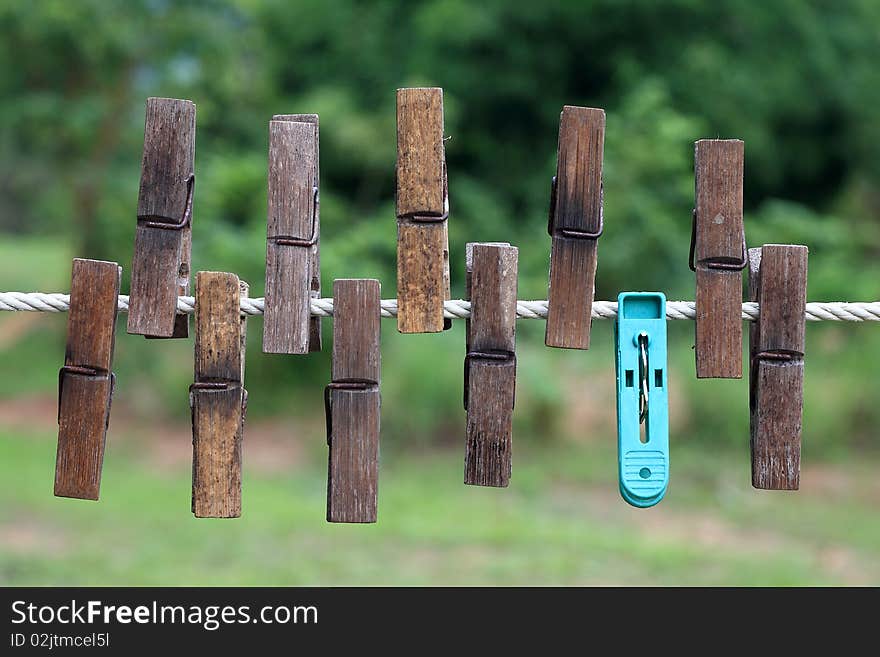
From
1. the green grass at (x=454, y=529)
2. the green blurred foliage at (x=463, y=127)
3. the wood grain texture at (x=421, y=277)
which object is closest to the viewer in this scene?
the wood grain texture at (x=421, y=277)

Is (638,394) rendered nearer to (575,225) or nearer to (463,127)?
(575,225)

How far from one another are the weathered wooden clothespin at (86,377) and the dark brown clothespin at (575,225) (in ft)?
2.32

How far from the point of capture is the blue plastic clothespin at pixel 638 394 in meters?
1.54

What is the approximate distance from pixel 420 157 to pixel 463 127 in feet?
26.4

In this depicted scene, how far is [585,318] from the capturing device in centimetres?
154

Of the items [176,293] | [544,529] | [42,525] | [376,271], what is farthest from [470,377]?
[376,271]

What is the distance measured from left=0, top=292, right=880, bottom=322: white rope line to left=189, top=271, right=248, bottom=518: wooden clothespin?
36 mm

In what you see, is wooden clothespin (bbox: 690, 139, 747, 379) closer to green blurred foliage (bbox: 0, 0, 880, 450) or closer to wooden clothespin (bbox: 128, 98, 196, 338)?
wooden clothespin (bbox: 128, 98, 196, 338)

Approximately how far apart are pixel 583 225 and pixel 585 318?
0.15 m

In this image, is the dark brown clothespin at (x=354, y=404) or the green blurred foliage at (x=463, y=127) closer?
the dark brown clothespin at (x=354, y=404)

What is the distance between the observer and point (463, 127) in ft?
30.9

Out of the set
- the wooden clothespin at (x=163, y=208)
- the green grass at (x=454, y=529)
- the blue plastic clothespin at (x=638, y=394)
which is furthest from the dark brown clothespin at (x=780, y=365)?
the green grass at (x=454, y=529)

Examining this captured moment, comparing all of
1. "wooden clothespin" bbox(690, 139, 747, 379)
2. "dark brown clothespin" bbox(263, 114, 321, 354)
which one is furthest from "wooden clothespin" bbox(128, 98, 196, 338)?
"wooden clothespin" bbox(690, 139, 747, 379)

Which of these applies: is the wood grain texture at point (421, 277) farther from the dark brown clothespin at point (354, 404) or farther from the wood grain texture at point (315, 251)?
the wood grain texture at point (315, 251)
